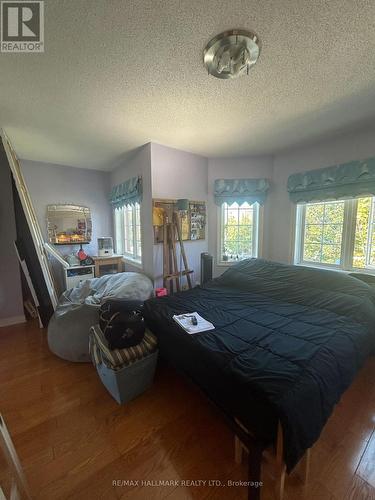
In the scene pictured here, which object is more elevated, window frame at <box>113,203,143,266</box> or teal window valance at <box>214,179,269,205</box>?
teal window valance at <box>214,179,269,205</box>

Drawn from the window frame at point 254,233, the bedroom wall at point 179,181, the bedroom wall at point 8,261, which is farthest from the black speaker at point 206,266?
the bedroom wall at point 8,261

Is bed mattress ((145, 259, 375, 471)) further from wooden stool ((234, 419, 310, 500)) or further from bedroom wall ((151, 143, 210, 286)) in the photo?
bedroom wall ((151, 143, 210, 286))

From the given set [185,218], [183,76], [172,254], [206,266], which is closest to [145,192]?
[185,218]

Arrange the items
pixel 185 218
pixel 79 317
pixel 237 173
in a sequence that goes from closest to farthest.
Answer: pixel 79 317 → pixel 185 218 → pixel 237 173

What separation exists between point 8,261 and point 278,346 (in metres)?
3.43

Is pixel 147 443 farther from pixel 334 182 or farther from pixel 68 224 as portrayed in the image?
pixel 68 224

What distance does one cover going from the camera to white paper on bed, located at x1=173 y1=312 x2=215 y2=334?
1.55 m

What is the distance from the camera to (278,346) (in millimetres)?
1350

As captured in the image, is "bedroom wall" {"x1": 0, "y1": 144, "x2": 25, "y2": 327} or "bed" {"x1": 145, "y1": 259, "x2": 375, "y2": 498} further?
"bedroom wall" {"x1": 0, "y1": 144, "x2": 25, "y2": 327}

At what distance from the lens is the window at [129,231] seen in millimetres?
3480

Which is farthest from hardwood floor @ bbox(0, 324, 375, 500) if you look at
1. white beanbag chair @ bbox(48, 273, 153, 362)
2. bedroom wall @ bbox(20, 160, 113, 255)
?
bedroom wall @ bbox(20, 160, 113, 255)

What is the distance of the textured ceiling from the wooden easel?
114 cm

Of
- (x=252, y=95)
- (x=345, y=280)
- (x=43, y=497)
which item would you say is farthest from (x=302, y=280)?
(x=43, y=497)

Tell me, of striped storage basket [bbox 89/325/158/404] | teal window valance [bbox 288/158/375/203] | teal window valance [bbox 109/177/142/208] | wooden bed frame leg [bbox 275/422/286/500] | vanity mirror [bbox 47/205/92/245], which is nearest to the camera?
wooden bed frame leg [bbox 275/422/286/500]
